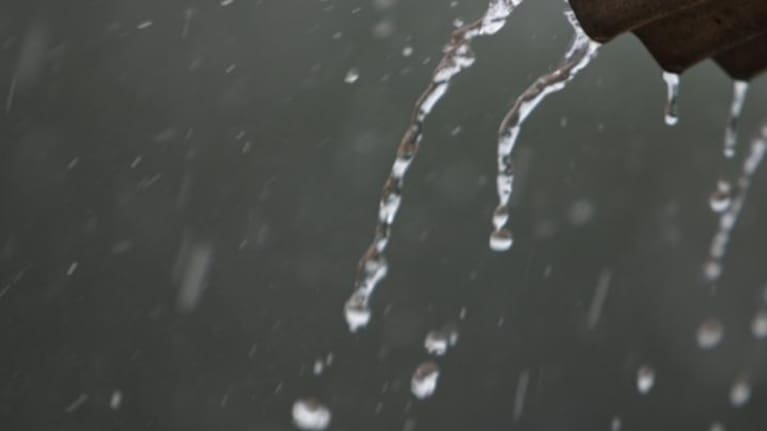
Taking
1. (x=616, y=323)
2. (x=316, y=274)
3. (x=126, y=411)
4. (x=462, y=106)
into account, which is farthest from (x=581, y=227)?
(x=126, y=411)

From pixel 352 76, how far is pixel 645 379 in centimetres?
303

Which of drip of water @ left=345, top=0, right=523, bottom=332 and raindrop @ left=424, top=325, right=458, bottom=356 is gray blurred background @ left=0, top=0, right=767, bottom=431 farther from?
drip of water @ left=345, top=0, right=523, bottom=332

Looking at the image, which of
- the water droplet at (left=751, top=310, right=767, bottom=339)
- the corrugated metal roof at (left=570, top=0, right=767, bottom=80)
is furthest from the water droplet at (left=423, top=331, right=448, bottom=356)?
the corrugated metal roof at (left=570, top=0, right=767, bottom=80)

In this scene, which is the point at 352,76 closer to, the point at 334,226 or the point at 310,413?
the point at 334,226

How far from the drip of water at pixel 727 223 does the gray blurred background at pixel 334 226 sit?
9 cm

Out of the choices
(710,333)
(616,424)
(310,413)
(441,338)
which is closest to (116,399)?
(310,413)

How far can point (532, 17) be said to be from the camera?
8.08 metres

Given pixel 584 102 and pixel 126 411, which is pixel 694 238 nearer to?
pixel 584 102

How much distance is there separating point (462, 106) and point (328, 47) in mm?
1090

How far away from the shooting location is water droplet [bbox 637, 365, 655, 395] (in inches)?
312

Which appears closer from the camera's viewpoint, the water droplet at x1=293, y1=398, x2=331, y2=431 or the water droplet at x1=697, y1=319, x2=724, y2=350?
the water droplet at x1=293, y1=398, x2=331, y2=431

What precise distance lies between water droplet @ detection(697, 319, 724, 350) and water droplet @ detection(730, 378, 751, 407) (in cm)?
35

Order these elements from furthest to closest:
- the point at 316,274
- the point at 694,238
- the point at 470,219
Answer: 1. the point at 694,238
2. the point at 470,219
3. the point at 316,274

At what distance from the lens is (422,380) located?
6.90 m
